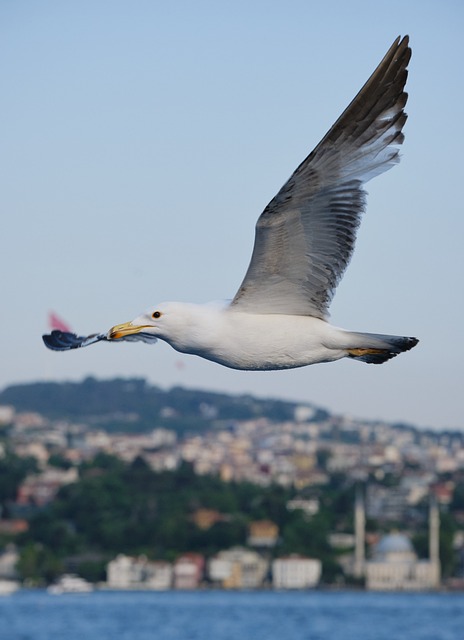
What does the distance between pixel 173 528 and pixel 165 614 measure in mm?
21717

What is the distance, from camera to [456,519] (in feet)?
476

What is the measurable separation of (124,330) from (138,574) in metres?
119

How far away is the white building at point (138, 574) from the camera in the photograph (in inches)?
4825

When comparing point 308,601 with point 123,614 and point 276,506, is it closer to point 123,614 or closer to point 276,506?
point 276,506

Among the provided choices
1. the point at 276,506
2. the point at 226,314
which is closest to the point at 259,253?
the point at 226,314

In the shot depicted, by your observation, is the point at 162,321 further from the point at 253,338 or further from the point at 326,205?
the point at 326,205

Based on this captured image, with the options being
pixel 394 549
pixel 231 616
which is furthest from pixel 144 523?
pixel 231 616

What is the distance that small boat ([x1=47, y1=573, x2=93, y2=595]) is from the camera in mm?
120588

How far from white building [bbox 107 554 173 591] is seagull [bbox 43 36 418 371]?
4492 inches

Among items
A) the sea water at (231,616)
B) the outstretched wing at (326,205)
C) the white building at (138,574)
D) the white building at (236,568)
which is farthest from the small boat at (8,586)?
A: the outstretched wing at (326,205)

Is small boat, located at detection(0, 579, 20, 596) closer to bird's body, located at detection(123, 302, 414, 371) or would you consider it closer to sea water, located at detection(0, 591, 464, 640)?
sea water, located at detection(0, 591, 464, 640)

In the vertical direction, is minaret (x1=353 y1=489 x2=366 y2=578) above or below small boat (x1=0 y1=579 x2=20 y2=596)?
above

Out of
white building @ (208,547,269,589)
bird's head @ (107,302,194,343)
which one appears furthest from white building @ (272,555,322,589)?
bird's head @ (107,302,194,343)

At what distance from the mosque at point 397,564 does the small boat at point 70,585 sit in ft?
68.2
